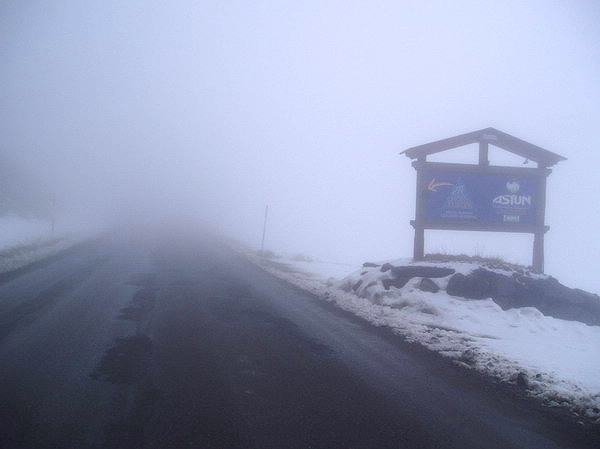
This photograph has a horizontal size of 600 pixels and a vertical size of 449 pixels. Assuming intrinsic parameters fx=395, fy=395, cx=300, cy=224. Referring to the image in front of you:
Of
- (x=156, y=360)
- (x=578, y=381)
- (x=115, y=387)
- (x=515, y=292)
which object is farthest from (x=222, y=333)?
(x=515, y=292)

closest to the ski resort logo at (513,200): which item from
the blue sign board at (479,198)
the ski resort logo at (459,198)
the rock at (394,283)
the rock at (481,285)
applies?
the blue sign board at (479,198)

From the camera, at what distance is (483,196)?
1532 cm

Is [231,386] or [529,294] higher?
[529,294]

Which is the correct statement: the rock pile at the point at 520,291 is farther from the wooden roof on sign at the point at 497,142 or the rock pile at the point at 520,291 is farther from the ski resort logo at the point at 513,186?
the wooden roof on sign at the point at 497,142

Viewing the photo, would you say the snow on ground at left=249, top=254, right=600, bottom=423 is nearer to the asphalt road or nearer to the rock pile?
the rock pile

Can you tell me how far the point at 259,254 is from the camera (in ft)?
95.3

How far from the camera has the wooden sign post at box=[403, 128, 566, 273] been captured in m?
15.3

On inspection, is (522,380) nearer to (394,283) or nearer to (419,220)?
(394,283)

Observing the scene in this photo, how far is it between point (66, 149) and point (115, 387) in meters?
176

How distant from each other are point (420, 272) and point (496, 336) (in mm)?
4382

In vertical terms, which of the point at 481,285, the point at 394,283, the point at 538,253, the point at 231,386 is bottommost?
the point at 231,386

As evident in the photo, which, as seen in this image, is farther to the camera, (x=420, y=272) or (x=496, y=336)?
(x=420, y=272)

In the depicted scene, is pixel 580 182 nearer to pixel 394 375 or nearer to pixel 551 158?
pixel 551 158

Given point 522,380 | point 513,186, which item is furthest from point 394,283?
point 522,380
